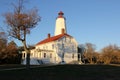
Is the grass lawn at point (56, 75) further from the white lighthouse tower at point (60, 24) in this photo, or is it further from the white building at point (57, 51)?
the white lighthouse tower at point (60, 24)

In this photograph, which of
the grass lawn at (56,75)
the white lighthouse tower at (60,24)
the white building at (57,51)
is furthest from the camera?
the white lighthouse tower at (60,24)

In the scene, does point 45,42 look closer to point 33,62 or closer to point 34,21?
point 33,62

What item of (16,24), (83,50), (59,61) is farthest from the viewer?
(83,50)

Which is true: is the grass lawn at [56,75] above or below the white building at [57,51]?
below

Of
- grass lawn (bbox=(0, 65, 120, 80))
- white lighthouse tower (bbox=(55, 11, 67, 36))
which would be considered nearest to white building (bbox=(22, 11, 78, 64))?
white lighthouse tower (bbox=(55, 11, 67, 36))

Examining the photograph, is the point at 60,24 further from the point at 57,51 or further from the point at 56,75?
the point at 56,75

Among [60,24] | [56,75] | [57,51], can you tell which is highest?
[60,24]

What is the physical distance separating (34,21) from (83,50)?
146 feet

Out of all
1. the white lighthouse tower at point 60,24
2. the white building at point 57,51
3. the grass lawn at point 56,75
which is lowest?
the grass lawn at point 56,75

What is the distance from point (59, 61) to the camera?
69.6 m

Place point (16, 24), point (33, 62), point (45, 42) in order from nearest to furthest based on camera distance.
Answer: point (16, 24), point (33, 62), point (45, 42)

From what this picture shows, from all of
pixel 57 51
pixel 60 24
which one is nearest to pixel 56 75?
pixel 57 51

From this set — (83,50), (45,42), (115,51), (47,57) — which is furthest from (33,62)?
(115,51)

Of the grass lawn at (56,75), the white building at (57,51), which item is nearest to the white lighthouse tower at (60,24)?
the white building at (57,51)
